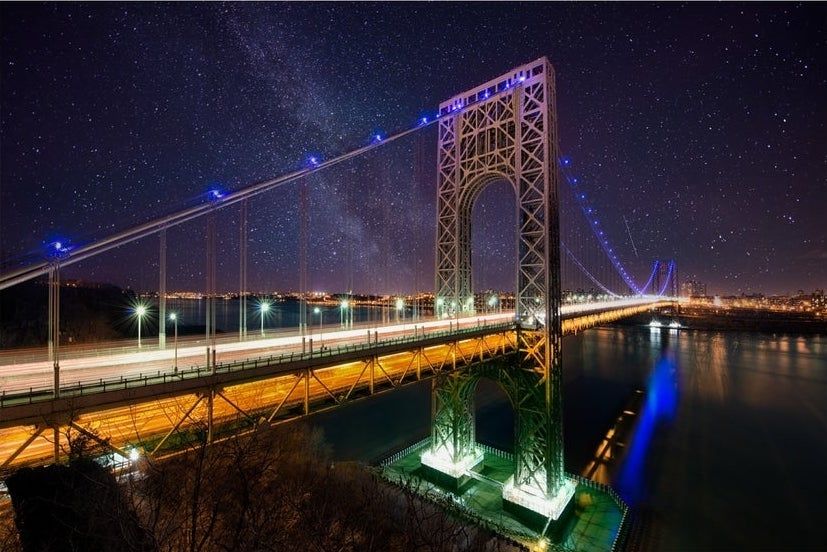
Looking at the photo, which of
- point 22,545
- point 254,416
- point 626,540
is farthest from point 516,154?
point 22,545

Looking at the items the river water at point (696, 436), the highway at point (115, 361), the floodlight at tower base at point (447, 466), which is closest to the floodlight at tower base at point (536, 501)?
the floodlight at tower base at point (447, 466)

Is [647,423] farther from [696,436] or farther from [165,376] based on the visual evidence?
[165,376]

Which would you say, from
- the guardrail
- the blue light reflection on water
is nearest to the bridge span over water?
the guardrail

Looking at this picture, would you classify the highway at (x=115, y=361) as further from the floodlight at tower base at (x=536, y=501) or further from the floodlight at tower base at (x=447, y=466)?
the floodlight at tower base at (x=536, y=501)

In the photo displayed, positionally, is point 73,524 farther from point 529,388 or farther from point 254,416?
point 529,388

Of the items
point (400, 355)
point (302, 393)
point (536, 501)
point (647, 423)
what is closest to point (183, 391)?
point (302, 393)

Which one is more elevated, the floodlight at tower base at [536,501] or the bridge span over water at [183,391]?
the bridge span over water at [183,391]
